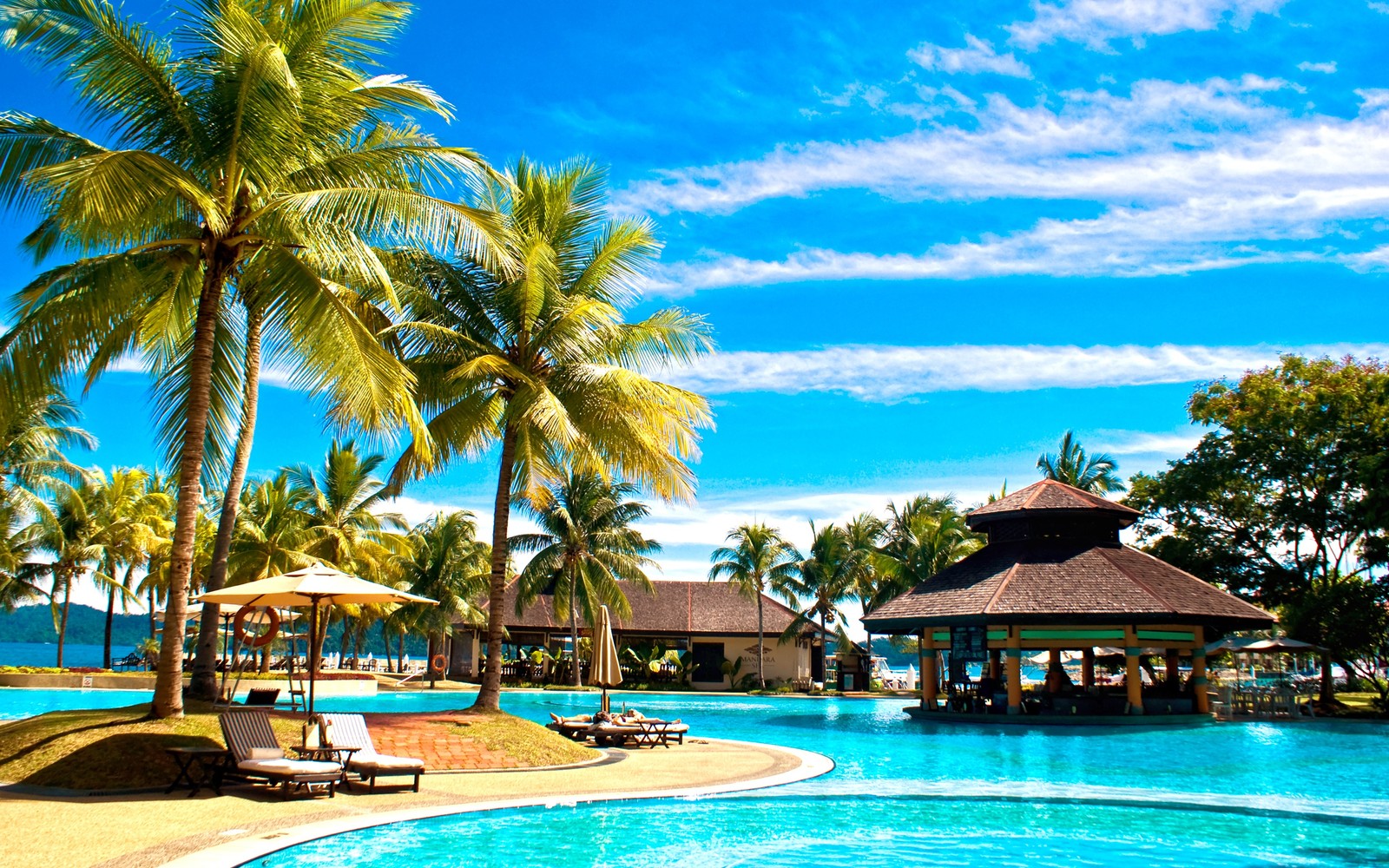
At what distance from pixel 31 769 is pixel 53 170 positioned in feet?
19.4

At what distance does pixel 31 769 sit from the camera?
10008mm

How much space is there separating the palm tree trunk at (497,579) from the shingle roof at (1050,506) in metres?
17.4

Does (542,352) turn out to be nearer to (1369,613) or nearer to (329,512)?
(329,512)

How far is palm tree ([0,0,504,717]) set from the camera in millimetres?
10547

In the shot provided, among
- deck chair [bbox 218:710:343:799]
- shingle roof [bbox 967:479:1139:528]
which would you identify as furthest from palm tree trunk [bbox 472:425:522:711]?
shingle roof [bbox 967:479:1139:528]

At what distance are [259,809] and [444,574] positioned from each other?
32.2 m

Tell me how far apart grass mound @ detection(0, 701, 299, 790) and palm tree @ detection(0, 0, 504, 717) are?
1.64 ft

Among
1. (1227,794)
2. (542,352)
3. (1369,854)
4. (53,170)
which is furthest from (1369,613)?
(53,170)

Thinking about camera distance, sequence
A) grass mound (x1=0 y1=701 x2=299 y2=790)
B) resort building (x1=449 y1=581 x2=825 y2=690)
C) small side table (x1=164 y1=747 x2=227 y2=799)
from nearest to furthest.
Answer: small side table (x1=164 y1=747 x2=227 y2=799), grass mound (x1=0 y1=701 x2=299 y2=790), resort building (x1=449 y1=581 x2=825 y2=690)

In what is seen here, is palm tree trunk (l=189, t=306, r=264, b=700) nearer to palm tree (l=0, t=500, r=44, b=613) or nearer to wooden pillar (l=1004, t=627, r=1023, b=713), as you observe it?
Answer: wooden pillar (l=1004, t=627, r=1023, b=713)

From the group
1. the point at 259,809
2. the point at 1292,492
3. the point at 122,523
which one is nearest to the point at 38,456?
the point at 122,523

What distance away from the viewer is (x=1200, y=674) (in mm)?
26031

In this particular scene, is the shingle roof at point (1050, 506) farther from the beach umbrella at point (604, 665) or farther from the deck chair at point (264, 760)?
the deck chair at point (264, 760)

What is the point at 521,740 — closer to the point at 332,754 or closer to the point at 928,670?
the point at 332,754
